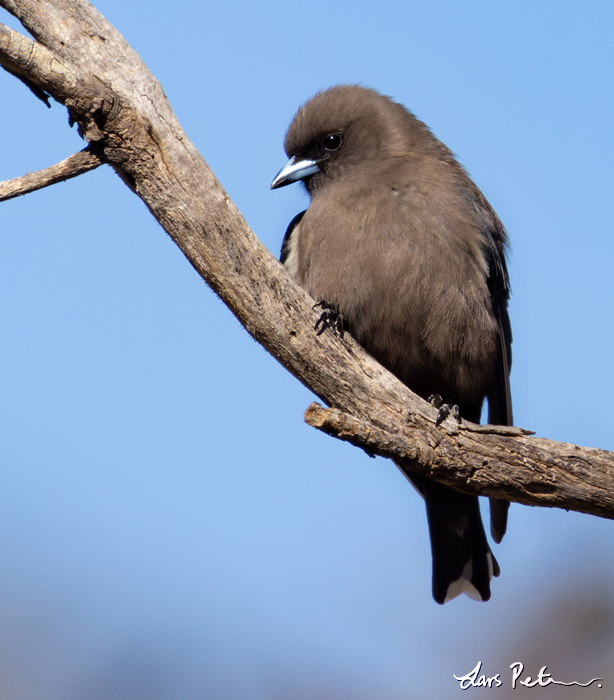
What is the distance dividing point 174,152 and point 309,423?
136 centimetres

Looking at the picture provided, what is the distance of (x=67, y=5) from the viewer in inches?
146

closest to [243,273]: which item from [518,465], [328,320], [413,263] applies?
[328,320]

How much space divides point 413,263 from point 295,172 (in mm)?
1199

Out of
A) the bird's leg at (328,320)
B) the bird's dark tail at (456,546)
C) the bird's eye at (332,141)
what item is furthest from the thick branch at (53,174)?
the bird's dark tail at (456,546)

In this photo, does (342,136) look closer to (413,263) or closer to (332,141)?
(332,141)

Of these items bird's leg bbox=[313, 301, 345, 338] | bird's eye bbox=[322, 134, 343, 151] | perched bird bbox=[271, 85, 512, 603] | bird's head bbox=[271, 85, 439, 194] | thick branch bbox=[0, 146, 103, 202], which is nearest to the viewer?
thick branch bbox=[0, 146, 103, 202]

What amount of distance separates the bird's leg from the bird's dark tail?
1.37 metres

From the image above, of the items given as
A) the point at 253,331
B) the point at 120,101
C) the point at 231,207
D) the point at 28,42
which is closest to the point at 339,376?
the point at 253,331

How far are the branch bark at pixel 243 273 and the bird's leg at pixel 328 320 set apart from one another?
0.08 m

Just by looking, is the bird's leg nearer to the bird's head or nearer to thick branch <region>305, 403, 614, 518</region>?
thick branch <region>305, 403, 614, 518</region>

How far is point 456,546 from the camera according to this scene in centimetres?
512

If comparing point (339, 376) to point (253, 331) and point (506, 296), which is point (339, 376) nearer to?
point (253, 331)

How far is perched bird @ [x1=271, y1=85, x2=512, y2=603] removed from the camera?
4488 mm

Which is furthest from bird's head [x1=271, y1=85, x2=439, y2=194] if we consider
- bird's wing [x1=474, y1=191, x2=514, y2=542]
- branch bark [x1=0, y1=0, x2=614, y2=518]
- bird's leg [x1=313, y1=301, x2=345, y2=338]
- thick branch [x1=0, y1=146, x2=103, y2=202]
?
thick branch [x1=0, y1=146, x2=103, y2=202]
